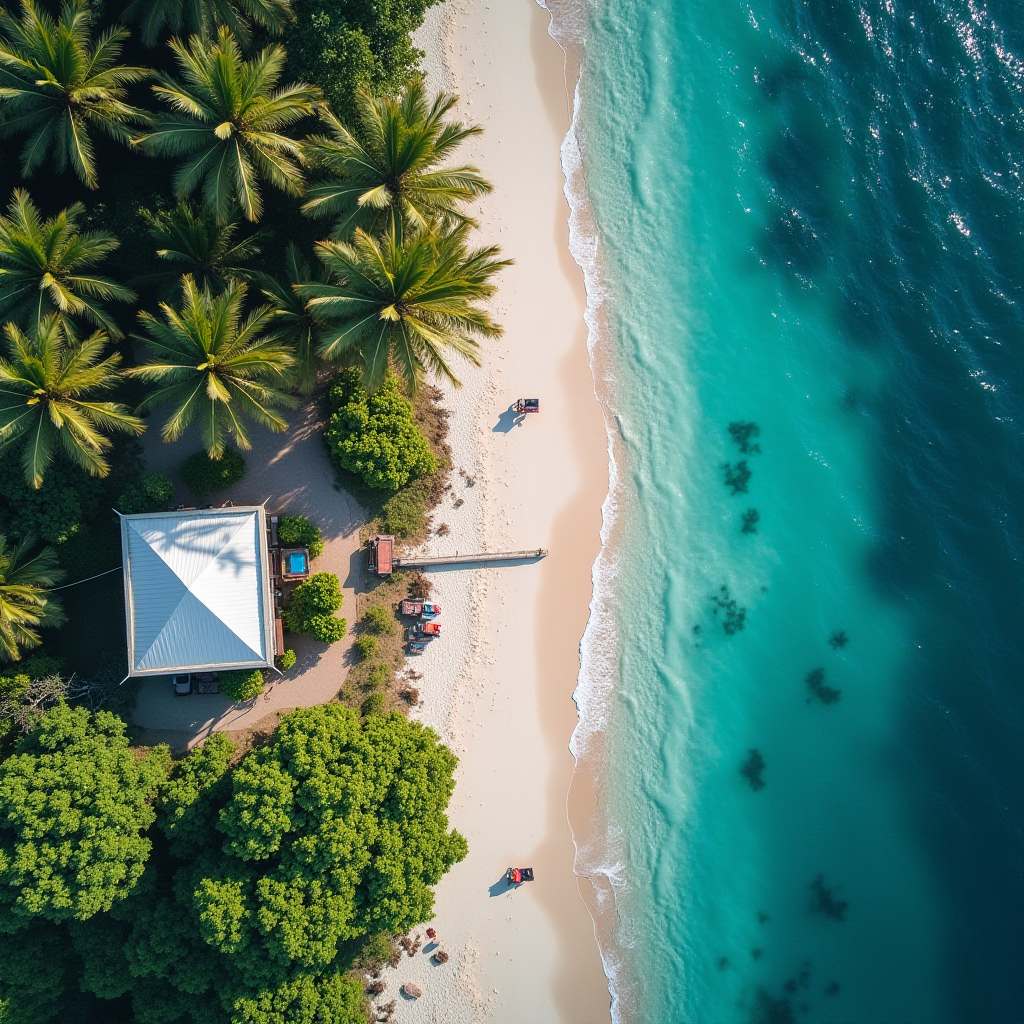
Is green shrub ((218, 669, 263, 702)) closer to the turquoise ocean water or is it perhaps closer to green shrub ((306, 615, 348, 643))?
green shrub ((306, 615, 348, 643))

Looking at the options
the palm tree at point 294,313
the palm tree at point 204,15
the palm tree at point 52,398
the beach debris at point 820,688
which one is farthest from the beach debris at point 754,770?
the palm tree at point 204,15


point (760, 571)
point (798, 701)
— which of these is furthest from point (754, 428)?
point (798, 701)

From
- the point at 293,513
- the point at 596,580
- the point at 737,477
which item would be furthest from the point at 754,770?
the point at 293,513

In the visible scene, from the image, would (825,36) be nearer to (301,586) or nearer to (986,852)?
(301,586)

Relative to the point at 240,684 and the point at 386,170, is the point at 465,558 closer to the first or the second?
the point at 240,684

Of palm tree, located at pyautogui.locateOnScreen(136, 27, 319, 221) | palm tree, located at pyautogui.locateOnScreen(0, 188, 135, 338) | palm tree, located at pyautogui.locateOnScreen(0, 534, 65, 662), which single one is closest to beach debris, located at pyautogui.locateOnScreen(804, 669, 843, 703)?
palm tree, located at pyautogui.locateOnScreen(136, 27, 319, 221)

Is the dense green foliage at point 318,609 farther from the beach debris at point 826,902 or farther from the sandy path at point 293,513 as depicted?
the beach debris at point 826,902
